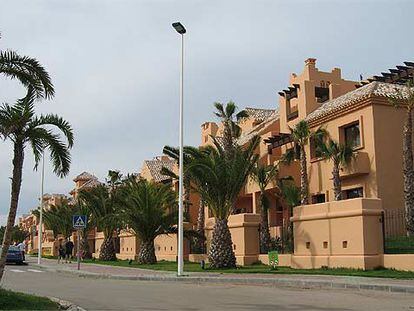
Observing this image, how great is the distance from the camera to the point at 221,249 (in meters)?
27.0

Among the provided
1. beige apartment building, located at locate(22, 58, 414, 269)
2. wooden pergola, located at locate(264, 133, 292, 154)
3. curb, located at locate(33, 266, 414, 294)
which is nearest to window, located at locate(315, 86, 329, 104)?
beige apartment building, located at locate(22, 58, 414, 269)

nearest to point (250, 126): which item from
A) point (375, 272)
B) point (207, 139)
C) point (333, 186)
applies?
point (207, 139)

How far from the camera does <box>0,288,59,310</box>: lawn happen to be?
12.4 meters

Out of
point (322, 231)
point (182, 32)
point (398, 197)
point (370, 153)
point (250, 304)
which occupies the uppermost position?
point (182, 32)

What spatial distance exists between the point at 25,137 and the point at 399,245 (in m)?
15.2

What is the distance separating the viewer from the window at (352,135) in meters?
30.1

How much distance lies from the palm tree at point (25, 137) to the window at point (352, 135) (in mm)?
18650

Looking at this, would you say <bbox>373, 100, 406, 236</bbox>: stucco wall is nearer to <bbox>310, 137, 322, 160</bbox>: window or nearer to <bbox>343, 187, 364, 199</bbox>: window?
<bbox>343, 187, 364, 199</bbox>: window

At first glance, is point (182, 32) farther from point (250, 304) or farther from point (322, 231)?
point (250, 304)

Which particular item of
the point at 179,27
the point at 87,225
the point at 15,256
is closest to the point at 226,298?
the point at 179,27

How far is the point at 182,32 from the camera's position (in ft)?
82.0

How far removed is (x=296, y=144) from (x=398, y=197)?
702 cm

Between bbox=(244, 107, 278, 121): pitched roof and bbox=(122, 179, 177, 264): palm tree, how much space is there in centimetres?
1470

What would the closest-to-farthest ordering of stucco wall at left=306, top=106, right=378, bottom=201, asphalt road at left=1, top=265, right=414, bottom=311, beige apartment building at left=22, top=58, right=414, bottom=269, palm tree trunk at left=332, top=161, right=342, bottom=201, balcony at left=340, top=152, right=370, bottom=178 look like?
asphalt road at left=1, top=265, right=414, bottom=311
beige apartment building at left=22, top=58, right=414, bottom=269
stucco wall at left=306, top=106, right=378, bottom=201
balcony at left=340, top=152, right=370, bottom=178
palm tree trunk at left=332, top=161, right=342, bottom=201
